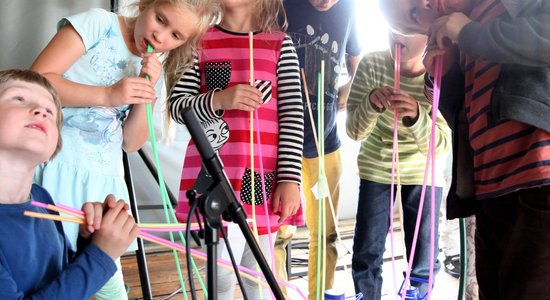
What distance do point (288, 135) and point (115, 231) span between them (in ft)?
1.61

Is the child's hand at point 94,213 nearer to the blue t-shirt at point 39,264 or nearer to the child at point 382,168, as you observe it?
the blue t-shirt at point 39,264

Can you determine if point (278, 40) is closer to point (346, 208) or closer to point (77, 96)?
point (77, 96)

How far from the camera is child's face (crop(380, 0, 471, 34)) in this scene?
936 millimetres

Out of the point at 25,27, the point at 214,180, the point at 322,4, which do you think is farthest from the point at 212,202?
the point at 25,27

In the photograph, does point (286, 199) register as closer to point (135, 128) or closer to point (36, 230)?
point (135, 128)

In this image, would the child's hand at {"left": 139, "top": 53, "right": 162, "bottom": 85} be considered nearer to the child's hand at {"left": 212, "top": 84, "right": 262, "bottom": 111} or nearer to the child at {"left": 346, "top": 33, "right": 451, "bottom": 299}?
the child's hand at {"left": 212, "top": 84, "right": 262, "bottom": 111}

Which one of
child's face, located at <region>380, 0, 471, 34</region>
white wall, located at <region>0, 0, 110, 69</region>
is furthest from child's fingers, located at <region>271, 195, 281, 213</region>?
white wall, located at <region>0, 0, 110, 69</region>

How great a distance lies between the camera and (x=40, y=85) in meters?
0.85

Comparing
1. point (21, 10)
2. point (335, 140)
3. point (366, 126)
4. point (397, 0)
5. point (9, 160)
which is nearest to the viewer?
point (9, 160)

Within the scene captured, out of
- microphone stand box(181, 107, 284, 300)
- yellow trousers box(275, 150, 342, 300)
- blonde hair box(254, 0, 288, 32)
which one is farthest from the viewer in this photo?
yellow trousers box(275, 150, 342, 300)

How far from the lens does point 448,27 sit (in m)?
0.85

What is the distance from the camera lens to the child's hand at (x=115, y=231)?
747 millimetres

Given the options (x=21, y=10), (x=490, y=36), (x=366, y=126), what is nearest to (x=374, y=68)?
(x=366, y=126)

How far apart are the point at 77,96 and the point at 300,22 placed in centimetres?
64
